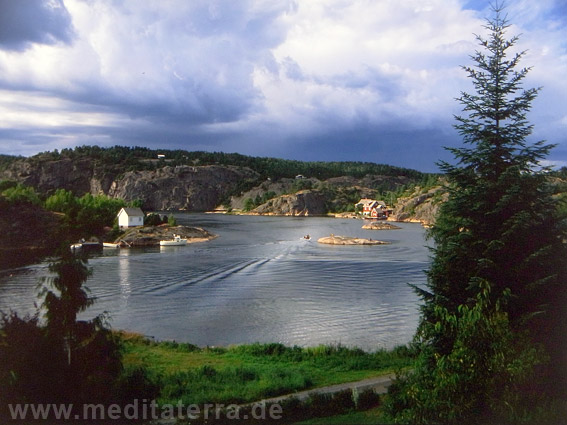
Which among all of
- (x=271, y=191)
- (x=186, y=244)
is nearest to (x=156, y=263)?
(x=186, y=244)

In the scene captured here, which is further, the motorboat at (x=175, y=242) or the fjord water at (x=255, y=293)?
the motorboat at (x=175, y=242)

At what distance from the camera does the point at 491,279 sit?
36.5 feet

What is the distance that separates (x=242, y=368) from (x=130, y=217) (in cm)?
5654

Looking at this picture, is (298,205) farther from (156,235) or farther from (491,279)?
(491,279)

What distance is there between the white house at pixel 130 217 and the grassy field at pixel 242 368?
50.2 metres

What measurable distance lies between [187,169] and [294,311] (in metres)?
150

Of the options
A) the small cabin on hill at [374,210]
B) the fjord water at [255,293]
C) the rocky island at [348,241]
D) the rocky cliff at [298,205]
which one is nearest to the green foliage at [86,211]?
the fjord water at [255,293]

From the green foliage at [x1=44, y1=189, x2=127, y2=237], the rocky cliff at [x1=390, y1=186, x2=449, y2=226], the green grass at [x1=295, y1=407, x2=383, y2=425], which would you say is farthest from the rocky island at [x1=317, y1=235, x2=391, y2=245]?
the green grass at [x1=295, y1=407, x2=383, y2=425]

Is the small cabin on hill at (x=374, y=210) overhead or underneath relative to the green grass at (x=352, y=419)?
overhead

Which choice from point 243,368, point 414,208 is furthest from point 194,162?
point 243,368

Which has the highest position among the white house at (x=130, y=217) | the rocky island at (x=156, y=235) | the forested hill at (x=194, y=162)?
the forested hill at (x=194, y=162)

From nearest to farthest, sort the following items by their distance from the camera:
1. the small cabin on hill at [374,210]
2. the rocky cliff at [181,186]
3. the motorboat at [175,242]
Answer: the motorboat at [175,242]
the small cabin on hill at [374,210]
the rocky cliff at [181,186]

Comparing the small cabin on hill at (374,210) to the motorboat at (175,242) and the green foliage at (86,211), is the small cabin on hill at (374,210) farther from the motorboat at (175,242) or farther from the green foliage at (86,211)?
the motorboat at (175,242)

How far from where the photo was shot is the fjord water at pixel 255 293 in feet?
70.6
